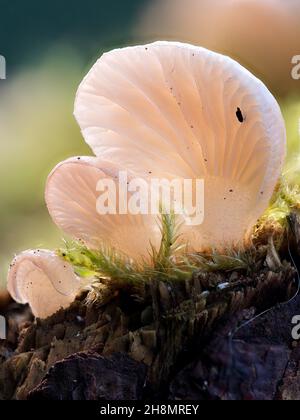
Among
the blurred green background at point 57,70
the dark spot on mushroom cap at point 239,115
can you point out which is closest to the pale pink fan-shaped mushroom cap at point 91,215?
the dark spot on mushroom cap at point 239,115

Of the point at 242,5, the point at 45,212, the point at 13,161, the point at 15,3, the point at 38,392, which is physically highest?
the point at 15,3

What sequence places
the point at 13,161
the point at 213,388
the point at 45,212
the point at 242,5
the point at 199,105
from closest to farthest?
1. the point at 213,388
2. the point at 199,105
3. the point at 45,212
4. the point at 13,161
5. the point at 242,5

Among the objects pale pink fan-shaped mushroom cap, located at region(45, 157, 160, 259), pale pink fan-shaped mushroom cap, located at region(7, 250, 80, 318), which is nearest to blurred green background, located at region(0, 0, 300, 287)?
pale pink fan-shaped mushroom cap, located at region(7, 250, 80, 318)

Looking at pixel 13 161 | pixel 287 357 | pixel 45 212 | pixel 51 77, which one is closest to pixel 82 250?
pixel 287 357

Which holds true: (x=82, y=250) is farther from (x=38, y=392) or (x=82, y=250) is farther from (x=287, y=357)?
(x=287, y=357)

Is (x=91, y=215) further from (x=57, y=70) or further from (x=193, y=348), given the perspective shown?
(x=57, y=70)

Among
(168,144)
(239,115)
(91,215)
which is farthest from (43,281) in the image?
(239,115)

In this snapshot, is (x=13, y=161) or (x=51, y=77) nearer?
(x=13, y=161)

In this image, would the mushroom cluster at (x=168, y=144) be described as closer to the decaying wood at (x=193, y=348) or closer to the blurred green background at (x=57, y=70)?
the decaying wood at (x=193, y=348)
